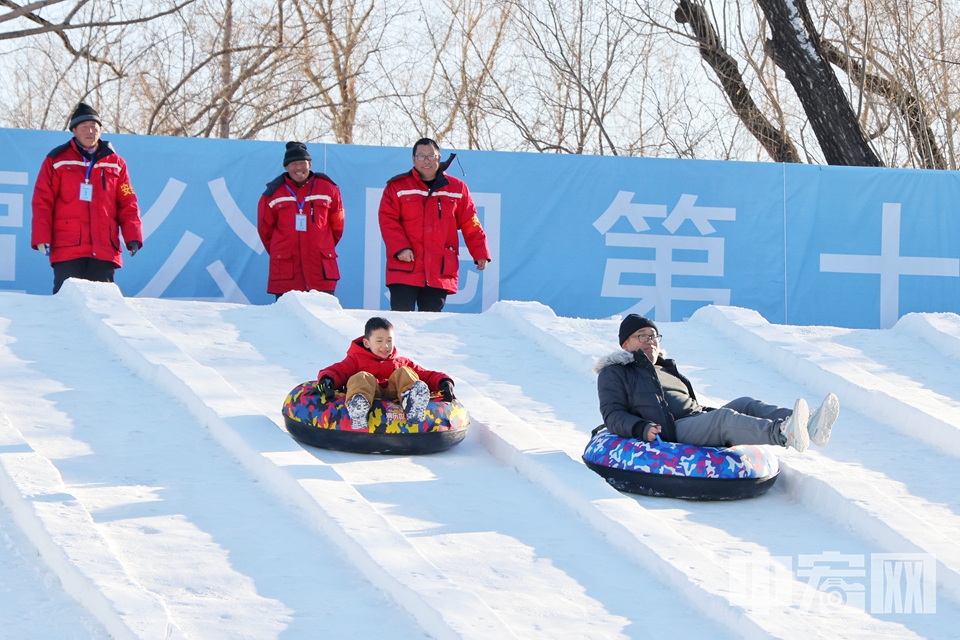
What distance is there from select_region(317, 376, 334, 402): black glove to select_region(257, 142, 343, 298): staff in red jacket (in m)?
3.03

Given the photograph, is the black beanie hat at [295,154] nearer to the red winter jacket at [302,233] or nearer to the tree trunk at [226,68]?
the red winter jacket at [302,233]

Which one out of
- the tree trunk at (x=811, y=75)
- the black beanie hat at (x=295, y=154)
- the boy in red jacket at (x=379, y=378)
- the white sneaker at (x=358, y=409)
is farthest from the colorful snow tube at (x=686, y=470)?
the tree trunk at (x=811, y=75)

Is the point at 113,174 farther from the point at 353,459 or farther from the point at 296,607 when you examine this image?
the point at 296,607

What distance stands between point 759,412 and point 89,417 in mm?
3034

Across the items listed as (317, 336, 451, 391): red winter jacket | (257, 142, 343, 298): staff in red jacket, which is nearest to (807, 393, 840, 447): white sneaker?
Answer: (317, 336, 451, 391): red winter jacket

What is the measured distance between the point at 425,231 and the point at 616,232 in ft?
6.82

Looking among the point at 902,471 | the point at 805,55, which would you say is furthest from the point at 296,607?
the point at 805,55

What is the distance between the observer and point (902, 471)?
5375 mm

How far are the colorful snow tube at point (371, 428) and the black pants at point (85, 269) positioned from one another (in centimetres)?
310

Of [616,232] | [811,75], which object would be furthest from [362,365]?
[811,75]

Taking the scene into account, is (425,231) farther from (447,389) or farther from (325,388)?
(325,388)

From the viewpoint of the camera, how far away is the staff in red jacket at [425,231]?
7.82 m

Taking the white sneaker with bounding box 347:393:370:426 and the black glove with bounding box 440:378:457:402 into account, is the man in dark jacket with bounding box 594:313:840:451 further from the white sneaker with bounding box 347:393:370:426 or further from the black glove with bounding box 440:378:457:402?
the white sneaker with bounding box 347:393:370:426

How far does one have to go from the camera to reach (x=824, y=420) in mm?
4527
